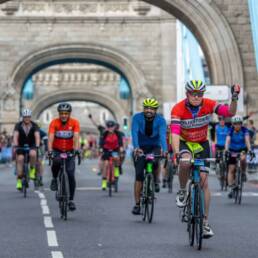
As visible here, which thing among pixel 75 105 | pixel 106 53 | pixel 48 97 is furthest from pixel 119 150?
pixel 75 105

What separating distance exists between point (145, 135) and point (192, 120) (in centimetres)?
337

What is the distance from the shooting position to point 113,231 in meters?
13.8

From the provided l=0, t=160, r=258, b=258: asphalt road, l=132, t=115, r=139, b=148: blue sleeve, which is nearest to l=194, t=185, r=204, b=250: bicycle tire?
l=0, t=160, r=258, b=258: asphalt road

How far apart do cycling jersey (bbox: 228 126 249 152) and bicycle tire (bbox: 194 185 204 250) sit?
8.56 m

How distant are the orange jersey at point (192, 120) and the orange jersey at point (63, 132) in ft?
14.1

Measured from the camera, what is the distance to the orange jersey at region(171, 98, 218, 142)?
493 inches

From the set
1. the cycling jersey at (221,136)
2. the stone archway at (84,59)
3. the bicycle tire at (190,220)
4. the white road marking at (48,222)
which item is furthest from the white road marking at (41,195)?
the stone archway at (84,59)

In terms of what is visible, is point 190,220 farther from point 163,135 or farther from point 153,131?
point 153,131

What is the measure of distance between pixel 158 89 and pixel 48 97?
24459mm

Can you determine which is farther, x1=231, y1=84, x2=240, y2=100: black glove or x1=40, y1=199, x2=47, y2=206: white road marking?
x1=40, y1=199, x2=47, y2=206: white road marking

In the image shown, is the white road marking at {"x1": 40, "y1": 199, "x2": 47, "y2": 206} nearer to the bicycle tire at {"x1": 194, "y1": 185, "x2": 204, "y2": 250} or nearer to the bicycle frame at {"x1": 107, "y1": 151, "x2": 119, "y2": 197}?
the bicycle frame at {"x1": 107, "y1": 151, "x2": 119, "y2": 197}

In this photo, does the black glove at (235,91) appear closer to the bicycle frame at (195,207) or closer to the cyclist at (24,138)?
the bicycle frame at (195,207)

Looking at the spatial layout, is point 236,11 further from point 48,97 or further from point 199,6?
point 48,97

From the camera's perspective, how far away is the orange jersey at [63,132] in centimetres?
1661
